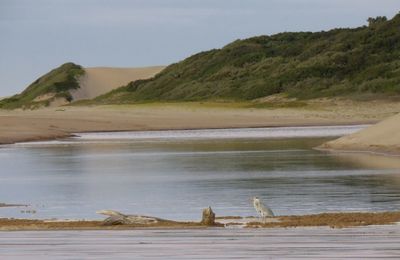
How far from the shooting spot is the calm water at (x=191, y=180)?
20219 millimetres

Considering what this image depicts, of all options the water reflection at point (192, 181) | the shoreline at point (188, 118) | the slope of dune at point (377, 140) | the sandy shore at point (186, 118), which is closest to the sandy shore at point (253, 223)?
the water reflection at point (192, 181)

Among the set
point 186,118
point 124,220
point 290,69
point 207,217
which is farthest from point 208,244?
point 290,69

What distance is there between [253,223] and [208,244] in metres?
2.80

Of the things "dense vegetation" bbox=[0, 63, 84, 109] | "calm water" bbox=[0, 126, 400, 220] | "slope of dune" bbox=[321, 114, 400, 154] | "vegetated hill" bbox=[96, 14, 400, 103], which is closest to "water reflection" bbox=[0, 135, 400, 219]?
"calm water" bbox=[0, 126, 400, 220]

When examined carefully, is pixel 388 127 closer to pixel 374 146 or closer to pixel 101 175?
pixel 374 146

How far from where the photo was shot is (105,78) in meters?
149

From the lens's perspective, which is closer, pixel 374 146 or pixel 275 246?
pixel 275 246

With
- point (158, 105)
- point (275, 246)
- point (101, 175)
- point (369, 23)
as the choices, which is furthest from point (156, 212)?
point (369, 23)

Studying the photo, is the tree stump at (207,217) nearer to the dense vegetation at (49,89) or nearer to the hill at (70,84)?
the hill at (70,84)

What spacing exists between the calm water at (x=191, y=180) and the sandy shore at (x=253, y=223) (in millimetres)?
2061

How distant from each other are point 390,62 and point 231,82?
1669 centimetres

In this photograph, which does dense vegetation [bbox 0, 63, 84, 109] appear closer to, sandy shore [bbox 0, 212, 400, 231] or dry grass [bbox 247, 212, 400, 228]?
sandy shore [bbox 0, 212, 400, 231]

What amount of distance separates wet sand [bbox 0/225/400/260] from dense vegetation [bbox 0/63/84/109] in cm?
10598

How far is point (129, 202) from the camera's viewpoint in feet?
71.0
